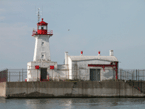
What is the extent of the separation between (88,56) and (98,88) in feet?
19.5

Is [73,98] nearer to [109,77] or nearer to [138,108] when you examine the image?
[109,77]

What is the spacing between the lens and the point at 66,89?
46.9 meters

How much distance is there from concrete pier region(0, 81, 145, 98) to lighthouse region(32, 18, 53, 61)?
22.9ft

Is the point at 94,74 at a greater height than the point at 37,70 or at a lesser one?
lesser

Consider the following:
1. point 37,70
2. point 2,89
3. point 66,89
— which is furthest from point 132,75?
point 2,89

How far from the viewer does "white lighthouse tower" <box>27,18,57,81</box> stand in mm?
50250

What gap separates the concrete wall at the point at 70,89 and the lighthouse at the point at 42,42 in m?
6.96

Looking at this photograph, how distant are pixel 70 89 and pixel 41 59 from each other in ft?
26.4

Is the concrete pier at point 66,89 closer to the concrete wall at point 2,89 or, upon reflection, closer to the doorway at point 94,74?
the concrete wall at point 2,89

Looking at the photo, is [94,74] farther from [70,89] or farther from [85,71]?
[70,89]

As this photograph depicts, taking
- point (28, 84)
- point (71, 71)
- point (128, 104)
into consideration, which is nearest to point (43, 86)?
point (28, 84)

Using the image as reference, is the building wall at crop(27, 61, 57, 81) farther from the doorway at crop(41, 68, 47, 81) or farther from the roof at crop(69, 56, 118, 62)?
the roof at crop(69, 56, 118, 62)

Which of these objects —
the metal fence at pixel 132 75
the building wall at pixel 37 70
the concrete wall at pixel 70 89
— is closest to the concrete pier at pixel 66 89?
the concrete wall at pixel 70 89

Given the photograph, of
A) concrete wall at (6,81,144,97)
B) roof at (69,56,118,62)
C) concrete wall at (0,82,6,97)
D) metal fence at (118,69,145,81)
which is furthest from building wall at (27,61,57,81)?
metal fence at (118,69,145,81)
